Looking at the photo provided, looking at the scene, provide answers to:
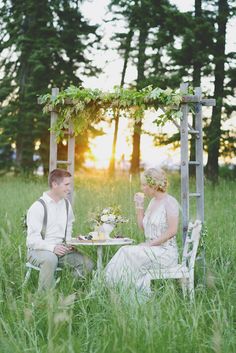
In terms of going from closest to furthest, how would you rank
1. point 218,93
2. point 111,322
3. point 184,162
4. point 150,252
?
point 111,322 → point 150,252 → point 184,162 → point 218,93

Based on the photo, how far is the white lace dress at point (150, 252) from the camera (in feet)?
18.4

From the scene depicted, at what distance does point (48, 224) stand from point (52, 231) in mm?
84

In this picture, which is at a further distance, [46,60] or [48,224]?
[46,60]

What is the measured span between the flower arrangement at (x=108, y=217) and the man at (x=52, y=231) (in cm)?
35

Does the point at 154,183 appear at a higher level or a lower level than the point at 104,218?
higher

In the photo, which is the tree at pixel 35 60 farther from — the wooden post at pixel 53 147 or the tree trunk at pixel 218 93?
the wooden post at pixel 53 147

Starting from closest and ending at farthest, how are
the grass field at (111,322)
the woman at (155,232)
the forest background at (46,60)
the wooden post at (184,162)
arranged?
the grass field at (111,322)
the woman at (155,232)
the wooden post at (184,162)
the forest background at (46,60)

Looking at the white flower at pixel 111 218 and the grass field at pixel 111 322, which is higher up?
the white flower at pixel 111 218

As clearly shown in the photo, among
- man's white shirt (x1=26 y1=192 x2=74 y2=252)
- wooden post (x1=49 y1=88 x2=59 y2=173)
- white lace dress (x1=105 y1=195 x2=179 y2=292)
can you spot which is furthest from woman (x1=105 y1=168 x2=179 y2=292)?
wooden post (x1=49 y1=88 x2=59 y2=173)

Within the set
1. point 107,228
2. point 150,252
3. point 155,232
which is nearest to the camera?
point 150,252

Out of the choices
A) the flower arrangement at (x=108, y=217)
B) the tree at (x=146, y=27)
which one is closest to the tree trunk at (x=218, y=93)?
the tree at (x=146, y=27)

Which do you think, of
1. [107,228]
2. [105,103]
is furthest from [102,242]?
[105,103]

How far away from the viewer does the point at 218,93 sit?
52.3 ft

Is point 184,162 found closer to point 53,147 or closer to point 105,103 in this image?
point 105,103
